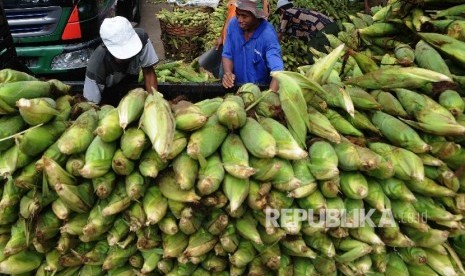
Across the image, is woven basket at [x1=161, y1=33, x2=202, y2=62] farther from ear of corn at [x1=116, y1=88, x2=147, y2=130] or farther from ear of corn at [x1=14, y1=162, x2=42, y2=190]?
ear of corn at [x1=14, y1=162, x2=42, y2=190]

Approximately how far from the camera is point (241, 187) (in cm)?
173

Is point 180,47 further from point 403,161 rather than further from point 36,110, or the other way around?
point 403,161

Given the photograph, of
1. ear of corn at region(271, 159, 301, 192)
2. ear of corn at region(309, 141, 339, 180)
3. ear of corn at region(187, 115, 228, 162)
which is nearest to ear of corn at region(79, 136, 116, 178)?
ear of corn at region(187, 115, 228, 162)

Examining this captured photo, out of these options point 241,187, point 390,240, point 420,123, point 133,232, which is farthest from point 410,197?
point 133,232

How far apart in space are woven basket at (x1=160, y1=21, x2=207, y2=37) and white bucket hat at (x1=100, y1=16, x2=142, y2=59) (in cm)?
364

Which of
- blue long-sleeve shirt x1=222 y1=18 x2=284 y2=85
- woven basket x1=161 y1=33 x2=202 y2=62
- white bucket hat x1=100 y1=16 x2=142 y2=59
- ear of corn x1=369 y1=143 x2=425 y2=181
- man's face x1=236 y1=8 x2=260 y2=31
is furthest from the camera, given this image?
woven basket x1=161 y1=33 x2=202 y2=62

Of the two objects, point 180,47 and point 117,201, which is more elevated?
point 117,201

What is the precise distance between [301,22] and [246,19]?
214cm

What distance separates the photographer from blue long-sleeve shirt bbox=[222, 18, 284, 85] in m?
3.75

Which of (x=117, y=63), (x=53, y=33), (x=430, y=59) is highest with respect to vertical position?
(x=430, y=59)

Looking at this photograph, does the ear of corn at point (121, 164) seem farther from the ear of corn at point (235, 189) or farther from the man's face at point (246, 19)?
the man's face at point (246, 19)

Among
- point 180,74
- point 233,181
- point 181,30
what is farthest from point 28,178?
point 181,30

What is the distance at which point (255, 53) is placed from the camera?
383 centimetres

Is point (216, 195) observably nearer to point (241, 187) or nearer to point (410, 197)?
point (241, 187)
